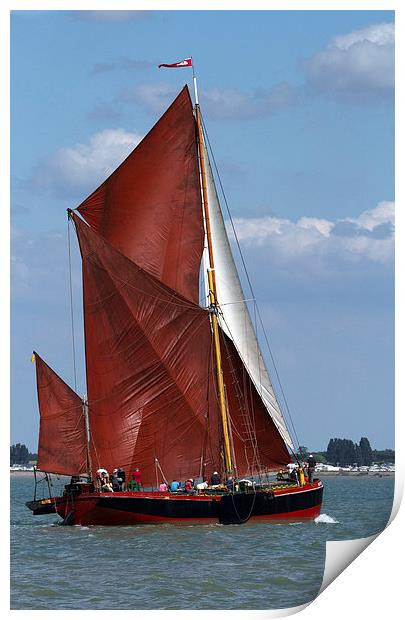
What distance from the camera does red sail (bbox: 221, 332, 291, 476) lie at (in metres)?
37.2

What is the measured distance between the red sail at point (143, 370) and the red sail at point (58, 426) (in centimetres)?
213

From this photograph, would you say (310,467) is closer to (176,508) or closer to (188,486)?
(188,486)

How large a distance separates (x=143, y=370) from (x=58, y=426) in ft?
14.1

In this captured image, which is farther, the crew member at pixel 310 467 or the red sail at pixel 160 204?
the crew member at pixel 310 467

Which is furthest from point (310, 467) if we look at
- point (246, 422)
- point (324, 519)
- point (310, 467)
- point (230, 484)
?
point (230, 484)

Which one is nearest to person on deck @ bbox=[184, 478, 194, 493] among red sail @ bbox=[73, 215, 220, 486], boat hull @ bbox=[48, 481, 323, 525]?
red sail @ bbox=[73, 215, 220, 486]

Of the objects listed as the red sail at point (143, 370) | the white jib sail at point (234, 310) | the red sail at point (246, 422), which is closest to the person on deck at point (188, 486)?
the red sail at point (143, 370)

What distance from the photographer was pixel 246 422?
37.6 m

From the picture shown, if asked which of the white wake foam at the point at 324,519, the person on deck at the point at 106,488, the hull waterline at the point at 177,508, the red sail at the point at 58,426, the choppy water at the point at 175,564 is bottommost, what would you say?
the choppy water at the point at 175,564

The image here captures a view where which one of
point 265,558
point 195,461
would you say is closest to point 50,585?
point 265,558

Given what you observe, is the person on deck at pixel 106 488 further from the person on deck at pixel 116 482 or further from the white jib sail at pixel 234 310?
the white jib sail at pixel 234 310

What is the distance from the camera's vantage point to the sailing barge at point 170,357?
3519 centimetres

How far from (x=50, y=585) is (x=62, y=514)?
13276 millimetres
